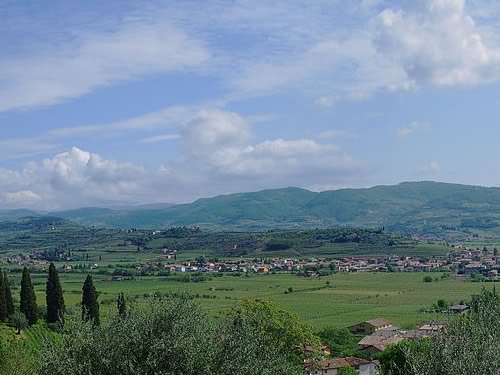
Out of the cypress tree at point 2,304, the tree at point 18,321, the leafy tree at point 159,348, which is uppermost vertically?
the leafy tree at point 159,348

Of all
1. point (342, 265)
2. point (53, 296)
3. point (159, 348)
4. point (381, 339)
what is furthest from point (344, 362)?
point (342, 265)

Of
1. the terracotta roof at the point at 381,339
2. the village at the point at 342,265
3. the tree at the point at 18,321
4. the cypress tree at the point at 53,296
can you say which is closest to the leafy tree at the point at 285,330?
the tree at the point at 18,321

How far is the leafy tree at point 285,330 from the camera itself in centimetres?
3959

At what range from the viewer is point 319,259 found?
623 ft

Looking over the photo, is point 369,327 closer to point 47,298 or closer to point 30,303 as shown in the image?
point 47,298

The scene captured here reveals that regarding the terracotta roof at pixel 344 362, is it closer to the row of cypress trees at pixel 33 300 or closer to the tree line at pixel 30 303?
the tree line at pixel 30 303

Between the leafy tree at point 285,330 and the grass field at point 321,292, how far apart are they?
36.5m

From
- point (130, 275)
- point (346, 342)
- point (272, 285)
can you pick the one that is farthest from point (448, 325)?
point (130, 275)

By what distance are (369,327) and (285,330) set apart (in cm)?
3945

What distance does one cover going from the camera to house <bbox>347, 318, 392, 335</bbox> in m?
75.9

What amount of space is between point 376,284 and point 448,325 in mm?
114831

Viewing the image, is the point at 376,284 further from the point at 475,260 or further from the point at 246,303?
the point at 246,303

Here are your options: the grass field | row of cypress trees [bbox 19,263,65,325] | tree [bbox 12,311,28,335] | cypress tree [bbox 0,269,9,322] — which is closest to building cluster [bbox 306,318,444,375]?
the grass field

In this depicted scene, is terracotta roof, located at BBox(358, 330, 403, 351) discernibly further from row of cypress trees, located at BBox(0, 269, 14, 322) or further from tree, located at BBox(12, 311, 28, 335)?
row of cypress trees, located at BBox(0, 269, 14, 322)
